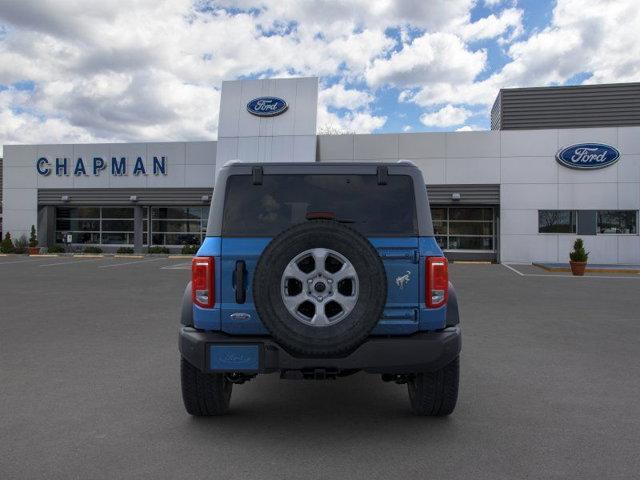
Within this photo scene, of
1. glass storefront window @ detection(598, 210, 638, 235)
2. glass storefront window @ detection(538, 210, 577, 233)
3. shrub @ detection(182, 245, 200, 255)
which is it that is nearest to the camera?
glass storefront window @ detection(598, 210, 638, 235)

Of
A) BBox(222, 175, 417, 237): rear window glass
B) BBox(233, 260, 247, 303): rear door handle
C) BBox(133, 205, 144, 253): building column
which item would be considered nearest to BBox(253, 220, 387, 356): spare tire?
BBox(233, 260, 247, 303): rear door handle

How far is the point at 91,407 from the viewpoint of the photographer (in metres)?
4.46

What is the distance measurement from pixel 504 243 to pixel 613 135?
6.92 metres

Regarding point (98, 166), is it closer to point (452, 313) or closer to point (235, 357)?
point (235, 357)

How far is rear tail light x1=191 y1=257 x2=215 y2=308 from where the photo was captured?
3.67 metres

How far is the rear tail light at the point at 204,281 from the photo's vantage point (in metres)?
3.67

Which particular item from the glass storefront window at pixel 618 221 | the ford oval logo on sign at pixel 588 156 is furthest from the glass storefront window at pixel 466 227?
the glass storefront window at pixel 618 221

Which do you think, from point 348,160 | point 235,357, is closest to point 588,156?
point 348,160

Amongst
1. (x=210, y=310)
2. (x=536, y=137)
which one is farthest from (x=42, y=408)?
(x=536, y=137)

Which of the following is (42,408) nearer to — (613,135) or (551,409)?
(551,409)

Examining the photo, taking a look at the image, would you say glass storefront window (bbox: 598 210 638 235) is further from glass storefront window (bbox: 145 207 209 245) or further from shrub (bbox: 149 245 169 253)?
shrub (bbox: 149 245 169 253)

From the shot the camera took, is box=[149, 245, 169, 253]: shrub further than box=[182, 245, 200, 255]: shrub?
Yes

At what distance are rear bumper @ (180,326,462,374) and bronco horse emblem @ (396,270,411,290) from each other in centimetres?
37

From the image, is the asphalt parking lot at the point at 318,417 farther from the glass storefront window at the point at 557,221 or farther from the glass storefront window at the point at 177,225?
the glass storefront window at the point at 177,225
